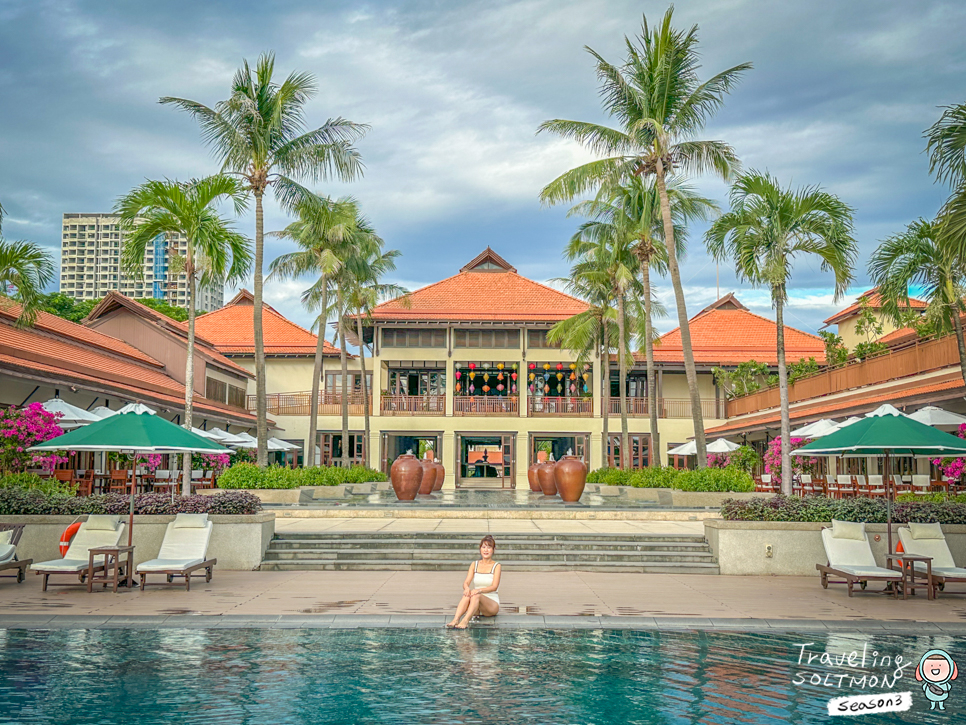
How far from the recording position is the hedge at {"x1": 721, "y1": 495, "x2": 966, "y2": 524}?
12.6 meters

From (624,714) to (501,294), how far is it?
3730 centimetres

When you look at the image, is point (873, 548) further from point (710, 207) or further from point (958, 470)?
point (710, 207)

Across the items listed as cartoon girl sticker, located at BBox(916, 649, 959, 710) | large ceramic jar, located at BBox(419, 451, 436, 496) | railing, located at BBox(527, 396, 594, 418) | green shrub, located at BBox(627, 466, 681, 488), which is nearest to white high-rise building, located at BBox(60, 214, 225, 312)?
railing, located at BBox(527, 396, 594, 418)

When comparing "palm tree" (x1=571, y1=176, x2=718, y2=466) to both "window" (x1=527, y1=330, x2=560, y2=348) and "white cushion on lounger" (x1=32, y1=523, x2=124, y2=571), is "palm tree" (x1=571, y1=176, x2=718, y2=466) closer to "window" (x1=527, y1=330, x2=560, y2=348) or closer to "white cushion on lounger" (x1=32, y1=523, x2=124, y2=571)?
"window" (x1=527, y1=330, x2=560, y2=348)

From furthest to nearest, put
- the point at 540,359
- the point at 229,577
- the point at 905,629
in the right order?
the point at 540,359 < the point at 229,577 < the point at 905,629

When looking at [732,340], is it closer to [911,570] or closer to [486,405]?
[486,405]

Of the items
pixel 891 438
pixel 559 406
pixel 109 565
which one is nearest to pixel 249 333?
pixel 559 406

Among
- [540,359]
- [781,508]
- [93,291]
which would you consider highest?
[93,291]

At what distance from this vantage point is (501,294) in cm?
4281

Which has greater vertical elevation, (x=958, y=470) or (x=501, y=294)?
→ (x=501, y=294)

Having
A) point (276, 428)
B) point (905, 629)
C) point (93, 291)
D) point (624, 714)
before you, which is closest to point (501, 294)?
point (276, 428)

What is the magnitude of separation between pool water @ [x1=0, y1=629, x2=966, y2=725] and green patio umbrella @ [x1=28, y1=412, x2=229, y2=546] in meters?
3.29

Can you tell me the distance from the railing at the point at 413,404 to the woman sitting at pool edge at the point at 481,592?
3068 centimetres

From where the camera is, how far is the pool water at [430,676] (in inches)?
233
